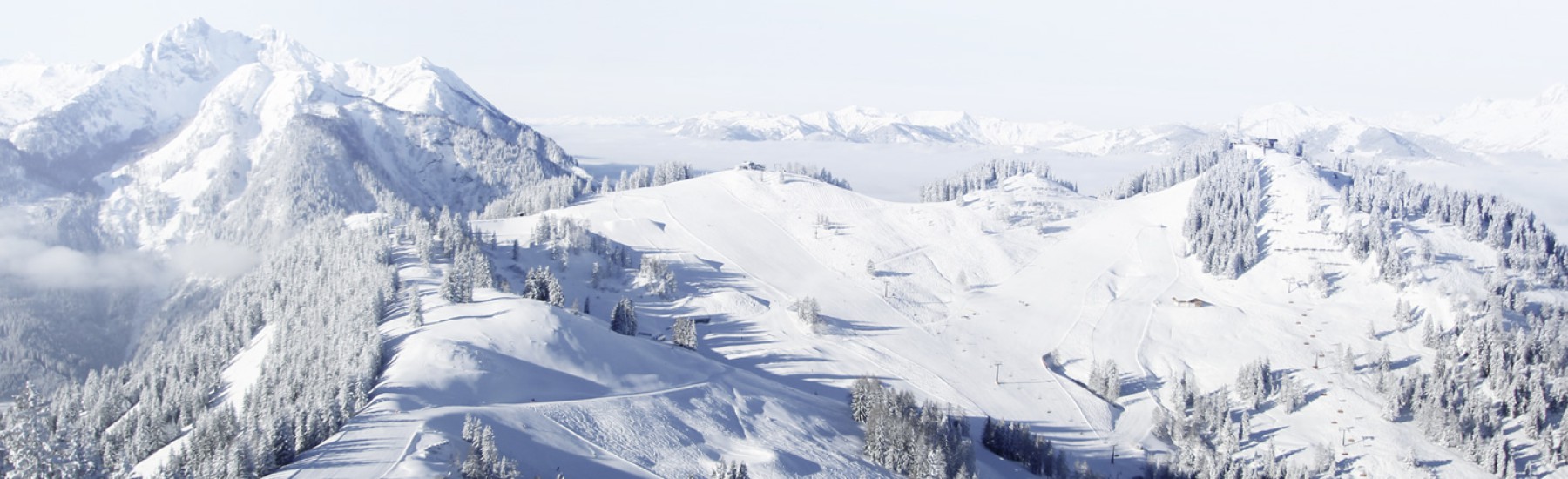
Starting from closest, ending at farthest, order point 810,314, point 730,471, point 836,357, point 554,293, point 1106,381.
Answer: point 730,471 < point 554,293 < point 836,357 < point 1106,381 < point 810,314

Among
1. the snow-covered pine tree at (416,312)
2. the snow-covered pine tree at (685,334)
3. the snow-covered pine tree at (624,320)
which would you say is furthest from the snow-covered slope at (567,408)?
the snow-covered pine tree at (624,320)

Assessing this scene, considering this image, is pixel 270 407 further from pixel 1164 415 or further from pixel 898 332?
pixel 1164 415

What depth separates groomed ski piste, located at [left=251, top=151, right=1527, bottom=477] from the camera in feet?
256

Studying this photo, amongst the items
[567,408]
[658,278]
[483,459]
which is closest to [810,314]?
[658,278]

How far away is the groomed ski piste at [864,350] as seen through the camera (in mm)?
78125

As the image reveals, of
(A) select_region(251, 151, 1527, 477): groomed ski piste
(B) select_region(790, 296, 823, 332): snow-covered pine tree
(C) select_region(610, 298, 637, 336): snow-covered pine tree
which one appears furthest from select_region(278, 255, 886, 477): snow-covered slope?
(B) select_region(790, 296, 823, 332): snow-covered pine tree

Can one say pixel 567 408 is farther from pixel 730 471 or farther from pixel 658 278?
pixel 658 278

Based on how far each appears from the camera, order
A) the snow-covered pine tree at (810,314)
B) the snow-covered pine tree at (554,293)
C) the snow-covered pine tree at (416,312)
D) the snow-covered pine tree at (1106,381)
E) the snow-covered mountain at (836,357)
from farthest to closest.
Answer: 1. the snow-covered pine tree at (810,314)
2. the snow-covered pine tree at (1106,381)
3. the snow-covered pine tree at (554,293)
4. the snow-covered pine tree at (416,312)
5. the snow-covered mountain at (836,357)

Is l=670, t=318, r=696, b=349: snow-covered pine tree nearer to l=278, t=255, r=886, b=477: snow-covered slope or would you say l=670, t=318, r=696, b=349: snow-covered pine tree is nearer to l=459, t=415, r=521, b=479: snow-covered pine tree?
l=278, t=255, r=886, b=477: snow-covered slope

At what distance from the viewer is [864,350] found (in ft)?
459

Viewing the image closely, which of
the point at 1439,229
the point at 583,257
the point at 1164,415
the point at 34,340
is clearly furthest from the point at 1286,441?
the point at 34,340

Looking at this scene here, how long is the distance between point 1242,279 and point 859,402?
11519 centimetres

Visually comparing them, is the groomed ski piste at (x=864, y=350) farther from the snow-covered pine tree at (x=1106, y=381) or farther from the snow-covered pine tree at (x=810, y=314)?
the snow-covered pine tree at (x=1106, y=381)

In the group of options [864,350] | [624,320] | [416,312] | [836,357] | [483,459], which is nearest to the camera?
Answer: [483,459]
